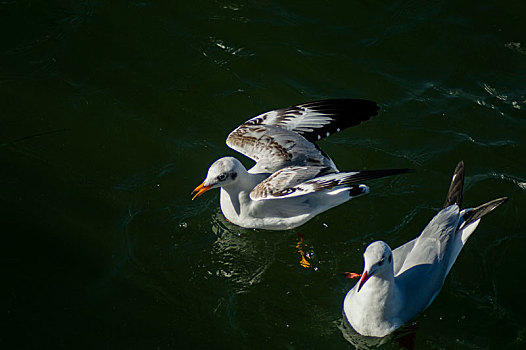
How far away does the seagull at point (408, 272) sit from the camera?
5.79 meters

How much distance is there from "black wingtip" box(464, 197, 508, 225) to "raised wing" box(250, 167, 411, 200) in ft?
3.45

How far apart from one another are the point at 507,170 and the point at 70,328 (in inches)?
199

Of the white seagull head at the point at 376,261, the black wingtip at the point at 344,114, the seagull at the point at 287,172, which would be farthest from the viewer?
the black wingtip at the point at 344,114

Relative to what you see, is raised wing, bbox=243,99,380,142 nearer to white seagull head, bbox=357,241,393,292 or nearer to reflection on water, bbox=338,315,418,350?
white seagull head, bbox=357,241,393,292

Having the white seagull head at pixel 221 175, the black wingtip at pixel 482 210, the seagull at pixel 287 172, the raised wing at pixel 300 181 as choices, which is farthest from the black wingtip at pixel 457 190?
the white seagull head at pixel 221 175

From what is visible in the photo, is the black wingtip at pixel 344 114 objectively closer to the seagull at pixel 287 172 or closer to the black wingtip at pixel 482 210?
the seagull at pixel 287 172

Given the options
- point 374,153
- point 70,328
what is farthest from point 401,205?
point 70,328

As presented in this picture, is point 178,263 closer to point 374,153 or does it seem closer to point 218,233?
point 218,233

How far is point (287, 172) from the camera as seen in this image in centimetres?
682

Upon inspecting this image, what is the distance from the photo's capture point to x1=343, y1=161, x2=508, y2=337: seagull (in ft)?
19.0

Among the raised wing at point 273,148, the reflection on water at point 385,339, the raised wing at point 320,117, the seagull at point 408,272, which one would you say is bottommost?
the reflection on water at point 385,339

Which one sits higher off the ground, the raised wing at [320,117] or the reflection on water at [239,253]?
the raised wing at [320,117]

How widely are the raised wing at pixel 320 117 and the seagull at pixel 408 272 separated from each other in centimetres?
137

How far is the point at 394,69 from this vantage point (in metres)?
8.96
